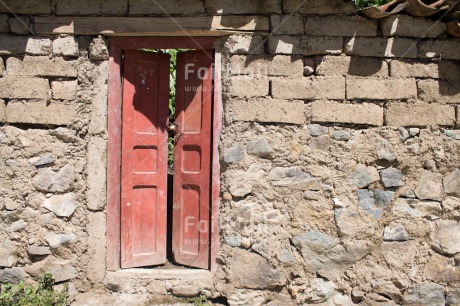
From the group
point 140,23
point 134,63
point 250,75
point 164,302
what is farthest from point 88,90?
point 164,302

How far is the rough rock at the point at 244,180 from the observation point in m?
3.49

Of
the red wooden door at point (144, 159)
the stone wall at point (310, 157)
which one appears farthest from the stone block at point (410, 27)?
the red wooden door at point (144, 159)

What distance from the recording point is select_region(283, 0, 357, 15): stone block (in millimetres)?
3461

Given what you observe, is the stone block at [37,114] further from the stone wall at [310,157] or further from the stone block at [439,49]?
the stone block at [439,49]

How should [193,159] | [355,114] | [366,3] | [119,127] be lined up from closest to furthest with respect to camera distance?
[355,114] → [119,127] → [193,159] → [366,3]

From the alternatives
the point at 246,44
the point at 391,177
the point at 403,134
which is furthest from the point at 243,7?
the point at 391,177

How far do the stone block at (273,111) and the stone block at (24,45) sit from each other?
1.60 m

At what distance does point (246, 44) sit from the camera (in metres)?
3.50

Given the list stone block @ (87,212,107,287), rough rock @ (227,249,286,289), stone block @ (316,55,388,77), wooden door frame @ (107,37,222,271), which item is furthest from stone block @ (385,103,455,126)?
stone block @ (87,212,107,287)

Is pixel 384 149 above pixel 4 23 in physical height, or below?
below

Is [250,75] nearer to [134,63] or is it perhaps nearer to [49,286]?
[134,63]

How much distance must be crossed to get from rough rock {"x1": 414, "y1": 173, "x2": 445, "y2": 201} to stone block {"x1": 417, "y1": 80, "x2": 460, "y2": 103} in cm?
58

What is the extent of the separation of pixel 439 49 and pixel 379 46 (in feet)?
1.51

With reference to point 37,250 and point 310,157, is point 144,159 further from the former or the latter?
point 310,157
